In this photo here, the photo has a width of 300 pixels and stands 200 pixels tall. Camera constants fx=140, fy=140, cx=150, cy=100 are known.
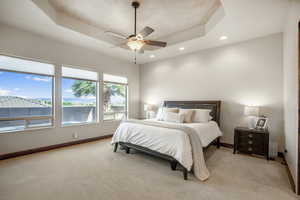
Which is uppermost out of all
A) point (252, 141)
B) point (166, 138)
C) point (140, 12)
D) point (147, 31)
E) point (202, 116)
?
point (140, 12)

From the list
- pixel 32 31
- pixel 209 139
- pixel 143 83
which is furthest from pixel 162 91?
pixel 32 31

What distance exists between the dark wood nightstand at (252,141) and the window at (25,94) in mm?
4952

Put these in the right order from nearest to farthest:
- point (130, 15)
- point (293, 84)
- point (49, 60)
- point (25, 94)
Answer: point (293, 84) → point (130, 15) → point (25, 94) → point (49, 60)

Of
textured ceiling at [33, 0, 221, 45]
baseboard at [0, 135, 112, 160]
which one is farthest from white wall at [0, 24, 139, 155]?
textured ceiling at [33, 0, 221, 45]

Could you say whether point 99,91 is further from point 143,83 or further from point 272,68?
point 272,68

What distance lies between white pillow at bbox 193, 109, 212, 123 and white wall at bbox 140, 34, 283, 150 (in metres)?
0.59

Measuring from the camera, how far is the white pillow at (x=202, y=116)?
12.7ft

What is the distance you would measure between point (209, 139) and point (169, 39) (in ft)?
9.99

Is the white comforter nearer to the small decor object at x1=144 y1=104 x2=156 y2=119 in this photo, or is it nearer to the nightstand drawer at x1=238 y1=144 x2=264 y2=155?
the nightstand drawer at x1=238 y1=144 x2=264 y2=155

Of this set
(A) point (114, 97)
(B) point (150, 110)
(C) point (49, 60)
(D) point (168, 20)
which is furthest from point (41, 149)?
(D) point (168, 20)

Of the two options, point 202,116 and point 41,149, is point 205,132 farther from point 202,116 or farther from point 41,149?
point 41,149

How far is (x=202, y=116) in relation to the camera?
12.8 ft

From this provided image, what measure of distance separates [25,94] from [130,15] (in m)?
3.24

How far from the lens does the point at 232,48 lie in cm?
402
